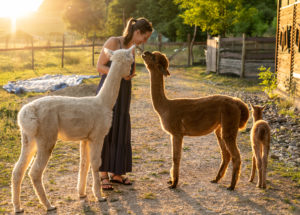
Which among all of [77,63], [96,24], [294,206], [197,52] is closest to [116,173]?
[294,206]

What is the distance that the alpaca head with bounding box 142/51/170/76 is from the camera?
189 inches

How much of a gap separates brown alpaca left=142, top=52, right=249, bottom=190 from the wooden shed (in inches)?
260

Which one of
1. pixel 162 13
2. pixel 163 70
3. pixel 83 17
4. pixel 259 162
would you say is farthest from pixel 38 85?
pixel 83 17

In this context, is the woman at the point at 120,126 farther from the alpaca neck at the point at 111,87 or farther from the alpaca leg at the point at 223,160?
the alpaca leg at the point at 223,160

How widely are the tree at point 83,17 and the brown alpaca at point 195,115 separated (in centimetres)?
5565

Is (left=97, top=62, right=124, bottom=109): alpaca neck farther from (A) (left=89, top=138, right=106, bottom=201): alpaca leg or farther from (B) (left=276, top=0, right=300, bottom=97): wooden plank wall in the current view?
(B) (left=276, top=0, right=300, bottom=97): wooden plank wall

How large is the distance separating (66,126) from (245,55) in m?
15.4

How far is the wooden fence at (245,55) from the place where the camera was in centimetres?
1777

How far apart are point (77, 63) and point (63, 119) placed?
23.9 metres

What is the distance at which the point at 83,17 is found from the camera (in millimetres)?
58969

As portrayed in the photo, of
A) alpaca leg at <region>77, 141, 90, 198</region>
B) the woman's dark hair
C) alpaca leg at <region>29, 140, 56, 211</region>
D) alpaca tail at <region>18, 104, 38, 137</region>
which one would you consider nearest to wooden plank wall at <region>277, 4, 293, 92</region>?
the woman's dark hair

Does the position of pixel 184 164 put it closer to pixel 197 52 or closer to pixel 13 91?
pixel 13 91

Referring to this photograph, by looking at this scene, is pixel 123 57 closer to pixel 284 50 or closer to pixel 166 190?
pixel 166 190

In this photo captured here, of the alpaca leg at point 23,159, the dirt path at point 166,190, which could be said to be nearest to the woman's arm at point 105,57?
the alpaca leg at point 23,159
